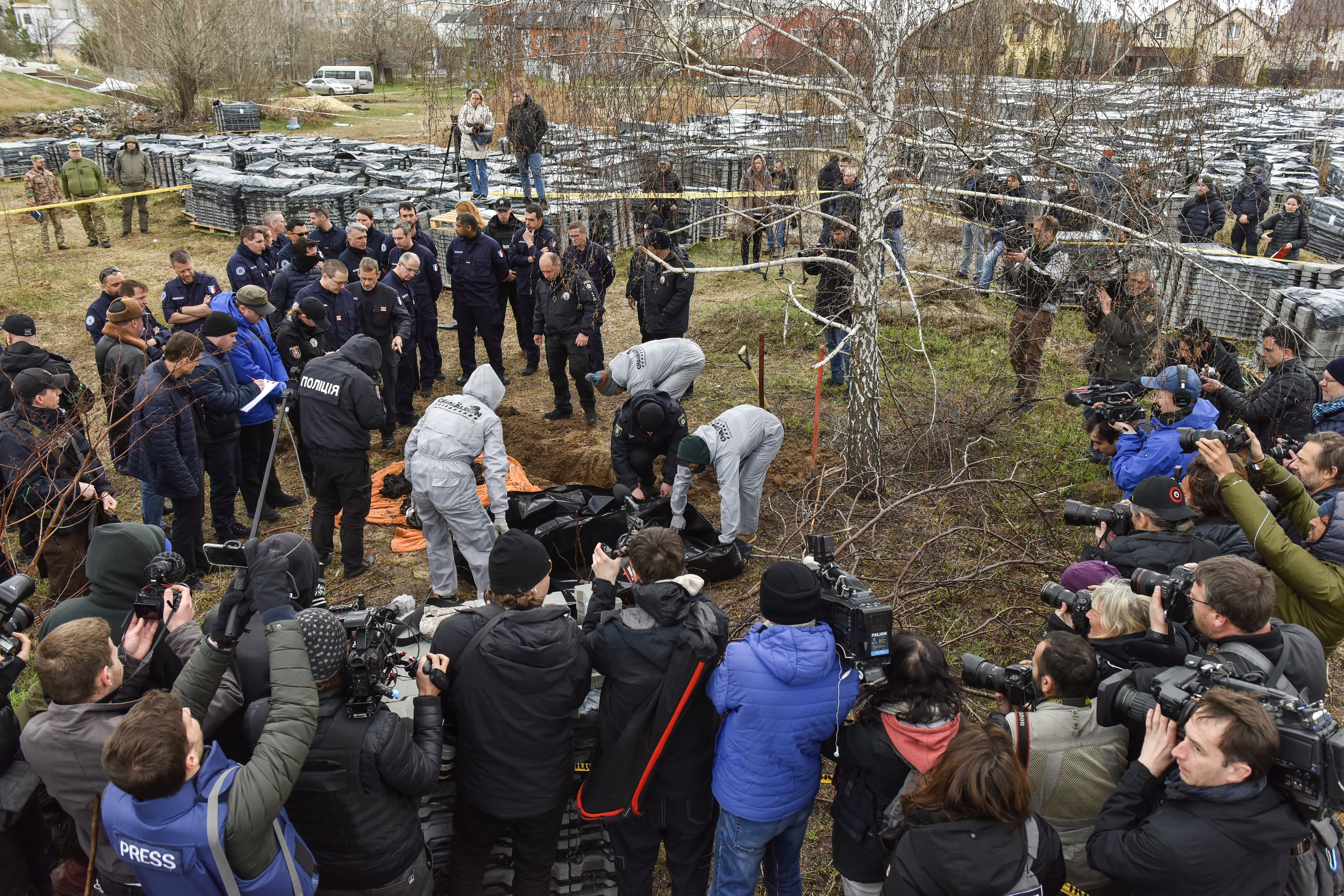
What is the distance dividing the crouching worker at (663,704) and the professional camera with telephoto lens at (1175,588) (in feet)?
5.31

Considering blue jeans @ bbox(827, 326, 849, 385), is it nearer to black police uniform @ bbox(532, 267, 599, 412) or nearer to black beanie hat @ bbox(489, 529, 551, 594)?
black police uniform @ bbox(532, 267, 599, 412)

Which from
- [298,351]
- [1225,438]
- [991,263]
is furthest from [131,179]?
[1225,438]

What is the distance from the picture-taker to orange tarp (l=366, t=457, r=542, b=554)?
663 centimetres

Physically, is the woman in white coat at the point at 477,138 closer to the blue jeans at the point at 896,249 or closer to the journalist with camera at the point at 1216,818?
the blue jeans at the point at 896,249

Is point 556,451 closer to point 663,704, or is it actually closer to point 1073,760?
point 663,704

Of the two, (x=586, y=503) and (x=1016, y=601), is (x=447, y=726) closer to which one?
(x=586, y=503)

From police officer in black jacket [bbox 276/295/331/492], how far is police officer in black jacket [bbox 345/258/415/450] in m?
0.39

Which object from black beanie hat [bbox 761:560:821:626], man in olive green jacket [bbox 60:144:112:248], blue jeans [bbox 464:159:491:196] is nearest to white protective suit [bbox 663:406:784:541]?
black beanie hat [bbox 761:560:821:626]

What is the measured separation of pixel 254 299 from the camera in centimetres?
661

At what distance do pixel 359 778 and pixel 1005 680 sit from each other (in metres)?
2.29

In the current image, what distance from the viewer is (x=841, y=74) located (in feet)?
20.0

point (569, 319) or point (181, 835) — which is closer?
point (181, 835)

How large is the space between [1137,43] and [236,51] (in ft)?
95.3

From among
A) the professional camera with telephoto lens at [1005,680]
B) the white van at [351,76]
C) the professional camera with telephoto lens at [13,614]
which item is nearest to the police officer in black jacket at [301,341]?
the professional camera with telephoto lens at [13,614]
